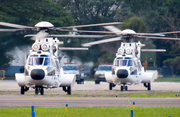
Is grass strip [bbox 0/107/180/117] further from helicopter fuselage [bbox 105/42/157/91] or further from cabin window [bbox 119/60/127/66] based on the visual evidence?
cabin window [bbox 119/60/127/66]

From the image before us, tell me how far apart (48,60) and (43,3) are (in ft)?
91.1

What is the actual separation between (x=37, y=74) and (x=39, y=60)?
1332 millimetres

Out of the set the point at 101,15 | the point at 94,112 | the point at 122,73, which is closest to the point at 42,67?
the point at 122,73

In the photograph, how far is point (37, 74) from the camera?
1906 cm

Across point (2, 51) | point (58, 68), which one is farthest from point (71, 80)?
point (2, 51)

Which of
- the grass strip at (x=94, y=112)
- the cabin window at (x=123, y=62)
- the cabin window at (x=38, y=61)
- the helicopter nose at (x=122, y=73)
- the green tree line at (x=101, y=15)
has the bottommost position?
the grass strip at (x=94, y=112)

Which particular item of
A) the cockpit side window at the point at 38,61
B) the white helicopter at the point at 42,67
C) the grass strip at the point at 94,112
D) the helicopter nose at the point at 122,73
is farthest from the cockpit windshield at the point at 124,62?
the grass strip at the point at 94,112

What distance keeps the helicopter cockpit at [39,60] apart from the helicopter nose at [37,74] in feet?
2.72

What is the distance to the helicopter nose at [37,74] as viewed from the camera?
751 inches

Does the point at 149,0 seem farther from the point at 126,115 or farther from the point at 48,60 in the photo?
the point at 126,115

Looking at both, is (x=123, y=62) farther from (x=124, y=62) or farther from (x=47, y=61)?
(x=47, y=61)

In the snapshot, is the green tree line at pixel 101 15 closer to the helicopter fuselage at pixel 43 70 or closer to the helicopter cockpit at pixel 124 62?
the helicopter cockpit at pixel 124 62

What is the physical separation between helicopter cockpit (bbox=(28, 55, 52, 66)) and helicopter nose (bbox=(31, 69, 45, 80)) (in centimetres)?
83

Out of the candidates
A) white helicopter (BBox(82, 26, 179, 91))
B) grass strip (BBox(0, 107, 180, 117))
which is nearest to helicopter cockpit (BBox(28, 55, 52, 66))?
white helicopter (BBox(82, 26, 179, 91))
